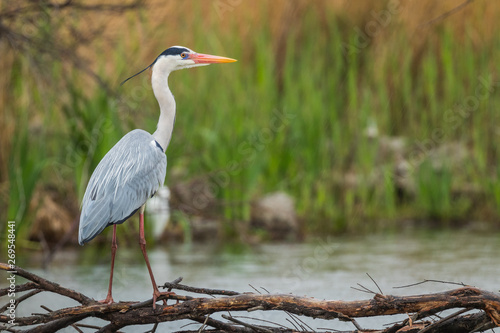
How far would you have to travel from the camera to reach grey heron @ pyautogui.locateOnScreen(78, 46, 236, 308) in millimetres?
3746

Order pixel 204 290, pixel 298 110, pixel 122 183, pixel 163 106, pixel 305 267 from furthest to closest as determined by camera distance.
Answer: pixel 298 110
pixel 305 267
pixel 163 106
pixel 122 183
pixel 204 290

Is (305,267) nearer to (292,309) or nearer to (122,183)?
(122,183)

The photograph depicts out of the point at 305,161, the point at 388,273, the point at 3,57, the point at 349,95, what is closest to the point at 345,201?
the point at 305,161

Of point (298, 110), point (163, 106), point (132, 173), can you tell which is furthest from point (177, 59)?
point (298, 110)

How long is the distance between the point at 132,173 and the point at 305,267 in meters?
2.54

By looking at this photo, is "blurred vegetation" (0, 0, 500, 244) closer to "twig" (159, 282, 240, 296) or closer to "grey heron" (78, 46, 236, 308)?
"grey heron" (78, 46, 236, 308)

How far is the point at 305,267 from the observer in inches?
242

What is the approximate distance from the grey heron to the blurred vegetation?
2.71 m

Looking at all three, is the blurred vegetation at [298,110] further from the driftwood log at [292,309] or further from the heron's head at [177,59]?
the driftwood log at [292,309]

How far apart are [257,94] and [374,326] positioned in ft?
14.6

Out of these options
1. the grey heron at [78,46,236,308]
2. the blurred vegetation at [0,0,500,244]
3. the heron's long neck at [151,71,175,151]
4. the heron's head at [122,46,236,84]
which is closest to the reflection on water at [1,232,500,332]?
the blurred vegetation at [0,0,500,244]

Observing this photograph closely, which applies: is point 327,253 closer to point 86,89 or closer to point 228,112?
point 228,112

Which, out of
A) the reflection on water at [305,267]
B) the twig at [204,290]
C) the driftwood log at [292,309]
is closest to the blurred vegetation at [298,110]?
the reflection on water at [305,267]

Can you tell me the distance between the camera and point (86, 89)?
859 cm
